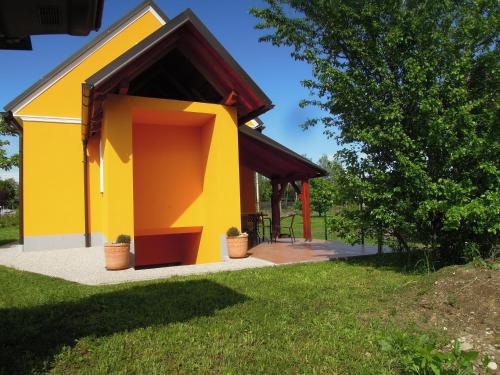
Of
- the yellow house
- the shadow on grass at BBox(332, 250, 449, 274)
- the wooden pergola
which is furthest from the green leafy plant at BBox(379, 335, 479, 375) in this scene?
the wooden pergola

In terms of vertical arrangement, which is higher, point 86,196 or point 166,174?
point 166,174

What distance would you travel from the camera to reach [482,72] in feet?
23.6

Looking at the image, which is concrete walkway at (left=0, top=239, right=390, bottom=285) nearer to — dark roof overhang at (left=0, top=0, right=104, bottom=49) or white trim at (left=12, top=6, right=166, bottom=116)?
white trim at (left=12, top=6, right=166, bottom=116)

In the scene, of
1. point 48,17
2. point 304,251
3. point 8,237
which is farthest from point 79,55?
point 48,17

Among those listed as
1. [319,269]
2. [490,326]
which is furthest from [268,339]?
[319,269]

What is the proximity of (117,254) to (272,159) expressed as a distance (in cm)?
687

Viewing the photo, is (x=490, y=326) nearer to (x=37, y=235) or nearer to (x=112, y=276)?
(x=112, y=276)

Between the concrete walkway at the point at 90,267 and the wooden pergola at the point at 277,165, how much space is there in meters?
4.29

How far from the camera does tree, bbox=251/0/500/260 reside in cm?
658

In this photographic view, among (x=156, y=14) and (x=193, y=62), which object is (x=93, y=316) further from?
(x=156, y=14)

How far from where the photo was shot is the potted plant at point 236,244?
979cm

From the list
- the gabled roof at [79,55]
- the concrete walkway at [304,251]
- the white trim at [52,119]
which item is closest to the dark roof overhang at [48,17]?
the concrete walkway at [304,251]

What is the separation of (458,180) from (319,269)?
299cm

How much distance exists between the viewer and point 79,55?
47.8 ft
